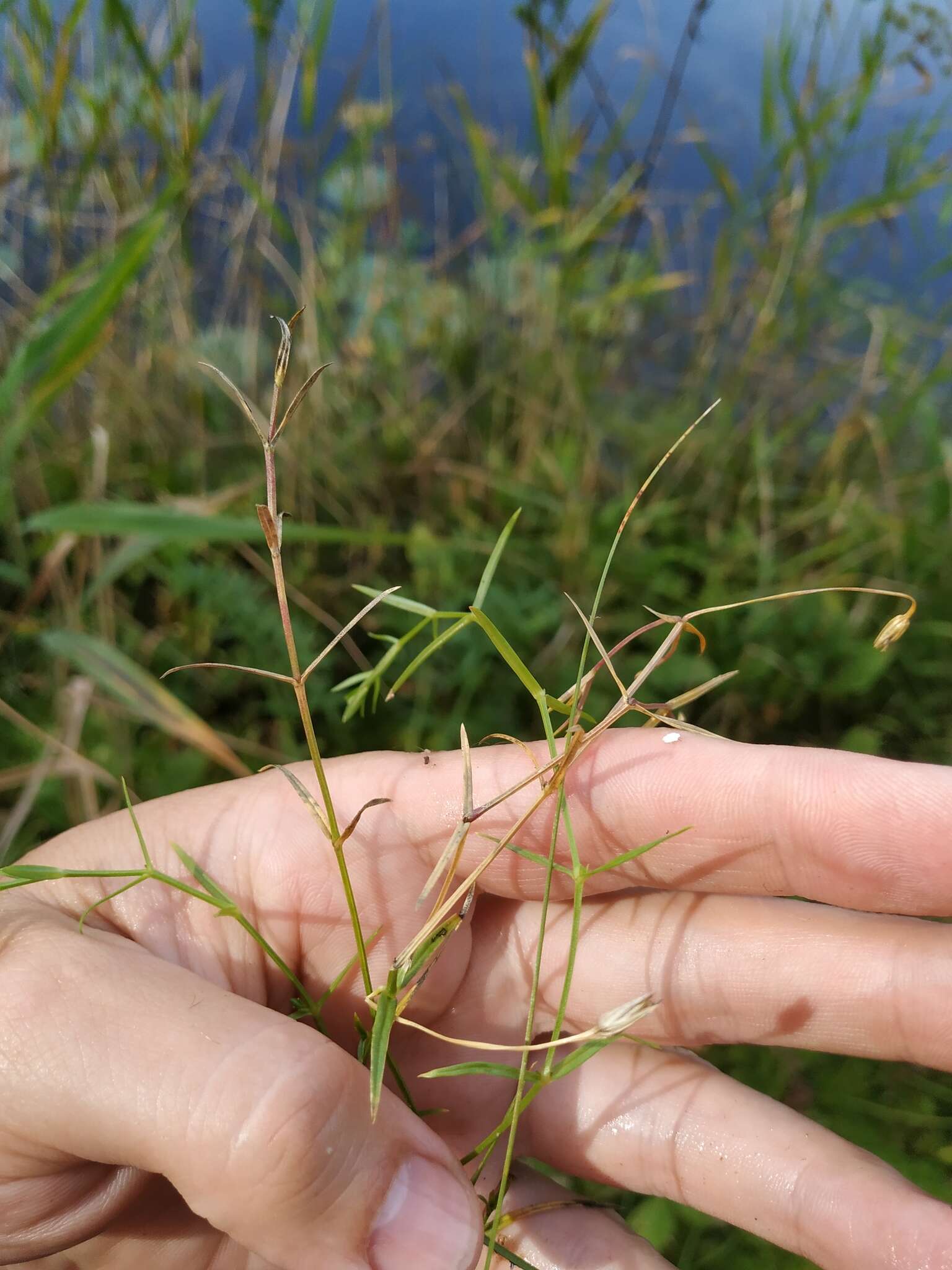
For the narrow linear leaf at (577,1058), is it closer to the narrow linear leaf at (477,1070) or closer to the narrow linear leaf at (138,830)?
the narrow linear leaf at (477,1070)

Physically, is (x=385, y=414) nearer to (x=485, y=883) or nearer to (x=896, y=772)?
(x=485, y=883)

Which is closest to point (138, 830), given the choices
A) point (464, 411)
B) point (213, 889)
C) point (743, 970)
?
point (213, 889)

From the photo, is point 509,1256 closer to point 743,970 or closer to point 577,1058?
point 577,1058

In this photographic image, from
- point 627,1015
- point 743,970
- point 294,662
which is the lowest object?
point 743,970

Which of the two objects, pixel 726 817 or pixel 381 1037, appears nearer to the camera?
pixel 381 1037

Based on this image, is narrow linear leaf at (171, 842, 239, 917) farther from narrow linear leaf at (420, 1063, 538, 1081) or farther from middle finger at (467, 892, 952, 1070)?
middle finger at (467, 892, 952, 1070)

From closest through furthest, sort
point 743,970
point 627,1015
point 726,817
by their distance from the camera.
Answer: point 627,1015
point 726,817
point 743,970

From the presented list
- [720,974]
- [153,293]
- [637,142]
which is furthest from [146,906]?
[637,142]
